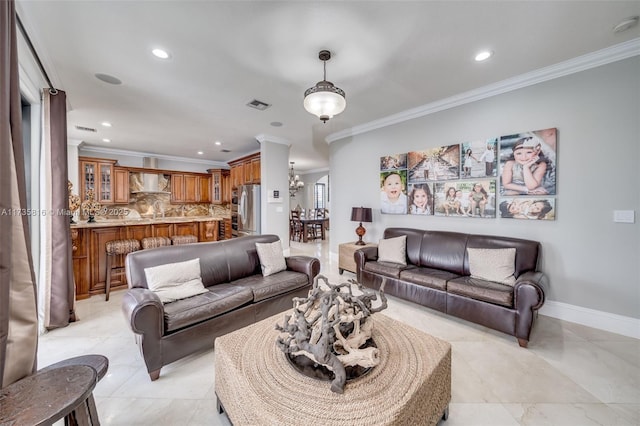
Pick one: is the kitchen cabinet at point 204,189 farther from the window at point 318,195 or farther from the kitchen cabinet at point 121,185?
the window at point 318,195

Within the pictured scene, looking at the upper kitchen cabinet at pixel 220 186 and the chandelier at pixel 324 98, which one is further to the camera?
the upper kitchen cabinet at pixel 220 186

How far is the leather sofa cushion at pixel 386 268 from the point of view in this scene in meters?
3.20

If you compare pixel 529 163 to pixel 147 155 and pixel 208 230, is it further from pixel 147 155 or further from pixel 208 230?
pixel 147 155

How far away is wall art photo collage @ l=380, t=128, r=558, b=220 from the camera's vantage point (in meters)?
2.81

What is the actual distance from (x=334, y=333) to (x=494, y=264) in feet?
7.39

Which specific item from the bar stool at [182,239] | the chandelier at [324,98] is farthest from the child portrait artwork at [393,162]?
the bar stool at [182,239]

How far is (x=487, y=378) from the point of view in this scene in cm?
185

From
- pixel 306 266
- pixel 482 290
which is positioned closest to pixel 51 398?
pixel 306 266

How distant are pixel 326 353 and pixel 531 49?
3.22 m

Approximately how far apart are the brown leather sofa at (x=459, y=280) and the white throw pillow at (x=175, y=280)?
79.4 inches

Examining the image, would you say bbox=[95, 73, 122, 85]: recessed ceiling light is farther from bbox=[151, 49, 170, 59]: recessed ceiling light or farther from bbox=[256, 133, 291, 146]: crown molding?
bbox=[256, 133, 291, 146]: crown molding

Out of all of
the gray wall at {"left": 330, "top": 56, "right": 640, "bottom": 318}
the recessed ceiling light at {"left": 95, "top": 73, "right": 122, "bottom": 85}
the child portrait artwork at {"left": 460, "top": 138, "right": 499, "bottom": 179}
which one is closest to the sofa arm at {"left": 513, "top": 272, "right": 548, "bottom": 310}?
the gray wall at {"left": 330, "top": 56, "right": 640, "bottom": 318}

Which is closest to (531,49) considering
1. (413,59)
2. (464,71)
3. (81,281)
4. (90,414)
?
(464,71)

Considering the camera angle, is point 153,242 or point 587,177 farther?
point 153,242
